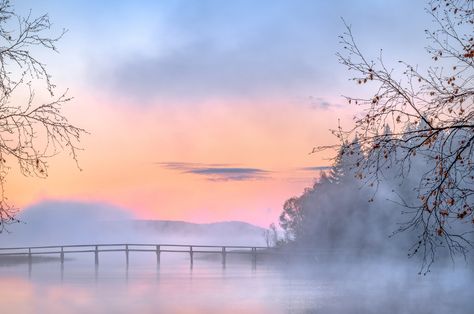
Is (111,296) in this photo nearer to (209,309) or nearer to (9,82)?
(209,309)

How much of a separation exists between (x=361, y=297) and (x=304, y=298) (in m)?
2.54

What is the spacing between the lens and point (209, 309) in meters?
23.9

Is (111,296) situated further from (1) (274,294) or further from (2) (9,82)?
(2) (9,82)

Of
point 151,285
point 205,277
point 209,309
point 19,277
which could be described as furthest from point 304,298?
point 19,277

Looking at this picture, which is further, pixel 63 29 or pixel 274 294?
pixel 274 294

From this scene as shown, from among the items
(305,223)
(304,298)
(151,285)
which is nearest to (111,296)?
(151,285)

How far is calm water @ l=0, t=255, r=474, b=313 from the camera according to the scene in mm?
24406

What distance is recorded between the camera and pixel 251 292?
99.0ft

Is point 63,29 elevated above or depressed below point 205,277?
above

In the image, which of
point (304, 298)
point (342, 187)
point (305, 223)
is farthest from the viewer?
point (305, 223)

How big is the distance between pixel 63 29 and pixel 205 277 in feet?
119

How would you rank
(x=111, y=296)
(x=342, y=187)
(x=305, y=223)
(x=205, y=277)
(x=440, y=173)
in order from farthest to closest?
1. (x=305, y=223)
2. (x=342, y=187)
3. (x=205, y=277)
4. (x=111, y=296)
5. (x=440, y=173)

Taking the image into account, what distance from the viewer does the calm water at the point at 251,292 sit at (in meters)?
24.4

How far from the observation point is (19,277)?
41062mm
